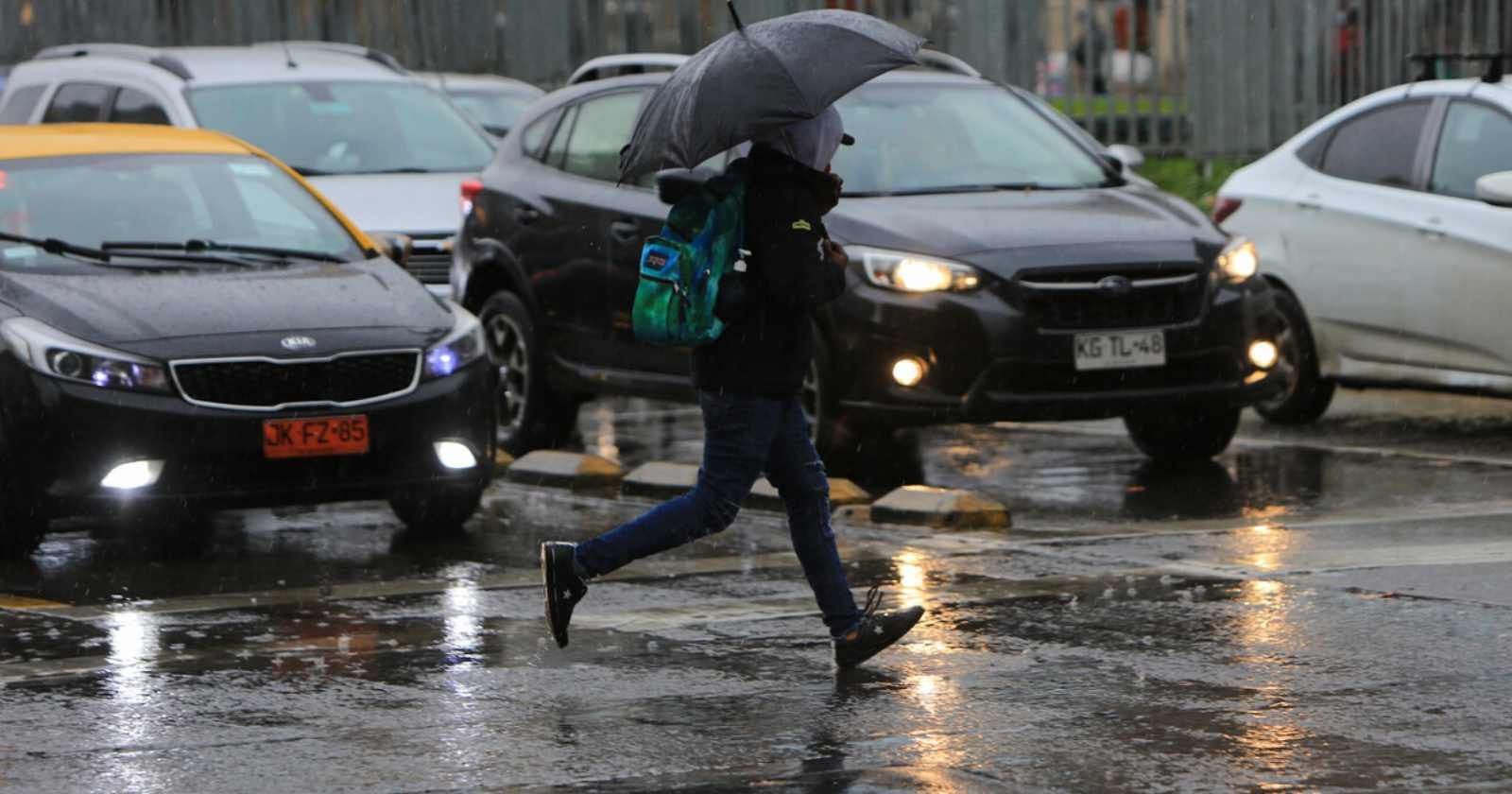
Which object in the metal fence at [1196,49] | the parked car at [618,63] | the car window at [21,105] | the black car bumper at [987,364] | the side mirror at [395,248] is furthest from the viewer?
the metal fence at [1196,49]

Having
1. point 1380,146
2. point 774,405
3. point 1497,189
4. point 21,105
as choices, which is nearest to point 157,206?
point 774,405

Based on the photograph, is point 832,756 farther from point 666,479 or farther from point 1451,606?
point 666,479

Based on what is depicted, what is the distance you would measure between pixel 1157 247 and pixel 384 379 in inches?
131

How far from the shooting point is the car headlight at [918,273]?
11.1 m

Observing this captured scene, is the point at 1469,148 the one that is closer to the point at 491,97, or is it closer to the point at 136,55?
the point at 136,55

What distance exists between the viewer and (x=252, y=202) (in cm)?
1094

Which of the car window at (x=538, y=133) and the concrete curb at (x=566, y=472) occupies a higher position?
the car window at (x=538, y=133)

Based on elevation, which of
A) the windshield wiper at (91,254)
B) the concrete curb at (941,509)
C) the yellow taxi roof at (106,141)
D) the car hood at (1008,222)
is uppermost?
the yellow taxi roof at (106,141)

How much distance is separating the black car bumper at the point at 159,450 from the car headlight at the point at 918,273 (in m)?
2.34

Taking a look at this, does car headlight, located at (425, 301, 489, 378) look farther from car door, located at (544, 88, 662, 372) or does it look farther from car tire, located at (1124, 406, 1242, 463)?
car tire, located at (1124, 406, 1242, 463)

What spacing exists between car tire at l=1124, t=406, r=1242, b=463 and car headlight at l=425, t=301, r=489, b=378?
3107 mm

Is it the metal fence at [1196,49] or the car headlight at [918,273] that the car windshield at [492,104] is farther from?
the car headlight at [918,273]

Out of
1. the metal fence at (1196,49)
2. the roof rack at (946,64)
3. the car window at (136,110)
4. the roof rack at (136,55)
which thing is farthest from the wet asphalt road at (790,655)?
the metal fence at (1196,49)

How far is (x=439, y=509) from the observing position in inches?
408
